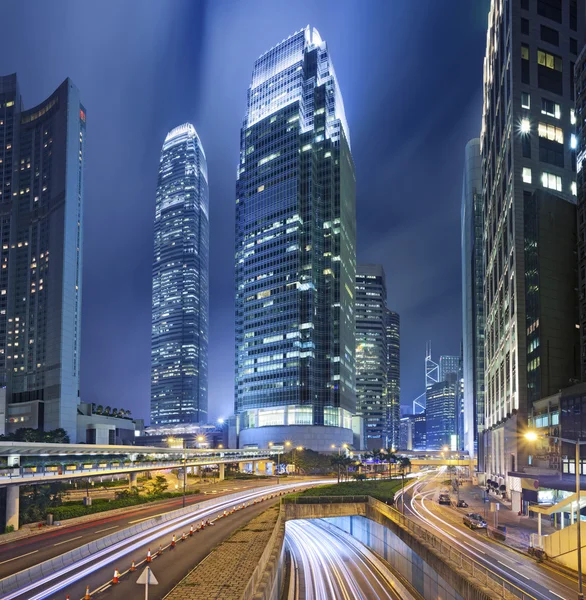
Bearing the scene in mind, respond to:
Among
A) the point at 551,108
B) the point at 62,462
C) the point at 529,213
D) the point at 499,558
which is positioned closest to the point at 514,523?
the point at 499,558

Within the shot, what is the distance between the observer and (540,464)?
96.3m

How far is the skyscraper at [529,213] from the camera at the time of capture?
105312mm

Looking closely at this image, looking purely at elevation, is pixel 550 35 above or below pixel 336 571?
above

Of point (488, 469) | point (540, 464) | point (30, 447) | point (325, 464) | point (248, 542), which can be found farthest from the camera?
point (325, 464)

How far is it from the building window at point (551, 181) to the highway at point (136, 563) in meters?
83.7

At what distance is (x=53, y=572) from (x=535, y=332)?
86.7m

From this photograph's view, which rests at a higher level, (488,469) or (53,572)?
(53,572)

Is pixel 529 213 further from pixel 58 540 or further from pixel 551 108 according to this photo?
pixel 58 540

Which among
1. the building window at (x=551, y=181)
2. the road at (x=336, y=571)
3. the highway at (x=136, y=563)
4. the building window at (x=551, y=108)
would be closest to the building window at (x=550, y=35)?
the building window at (x=551, y=108)

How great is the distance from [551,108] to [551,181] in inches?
636

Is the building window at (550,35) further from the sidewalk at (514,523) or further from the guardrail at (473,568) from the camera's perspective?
the guardrail at (473,568)

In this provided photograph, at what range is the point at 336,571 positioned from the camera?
66750 mm

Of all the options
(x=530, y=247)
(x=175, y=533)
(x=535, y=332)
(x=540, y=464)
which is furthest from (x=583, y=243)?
(x=175, y=533)

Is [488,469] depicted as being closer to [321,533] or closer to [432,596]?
[321,533]
